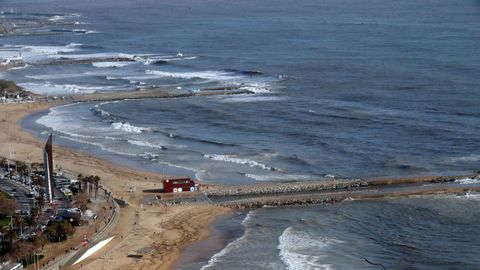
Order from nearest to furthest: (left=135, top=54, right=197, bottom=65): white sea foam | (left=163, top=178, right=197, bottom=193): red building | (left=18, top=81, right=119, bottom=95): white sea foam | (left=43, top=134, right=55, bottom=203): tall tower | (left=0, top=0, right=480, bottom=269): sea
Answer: (left=0, top=0, right=480, bottom=269): sea < (left=43, top=134, right=55, bottom=203): tall tower < (left=163, top=178, right=197, bottom=193): red building < (left=18, top=81, right=119, bottom=95): white sea foam < (left=135, top=54, right=197, bottom=65): white sea foam

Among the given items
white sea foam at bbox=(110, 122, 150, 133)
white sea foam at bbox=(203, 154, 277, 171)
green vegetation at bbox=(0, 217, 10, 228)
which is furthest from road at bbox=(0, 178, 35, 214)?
white sea foam at bbox=(110, 122, 150, 133)

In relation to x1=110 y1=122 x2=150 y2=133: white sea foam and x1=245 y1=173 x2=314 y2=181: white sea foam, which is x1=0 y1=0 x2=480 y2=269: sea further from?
x1=110 y1=122 x2=150 y2=133: white sea foam

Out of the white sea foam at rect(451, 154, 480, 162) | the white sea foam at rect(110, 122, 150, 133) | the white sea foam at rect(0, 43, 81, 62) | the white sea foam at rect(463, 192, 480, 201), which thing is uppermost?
the white sea foam at rect(451, 154, 480, 162)

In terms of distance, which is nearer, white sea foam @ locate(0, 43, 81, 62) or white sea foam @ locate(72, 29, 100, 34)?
white sea foam @ locate(0, 43, 81, 62)

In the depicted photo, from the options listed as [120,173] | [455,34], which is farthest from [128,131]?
[455,34]

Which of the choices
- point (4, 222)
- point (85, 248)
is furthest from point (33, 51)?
point (85, 248)

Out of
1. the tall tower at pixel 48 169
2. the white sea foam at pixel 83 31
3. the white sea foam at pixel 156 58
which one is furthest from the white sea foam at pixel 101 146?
the white sea foam at pixel 83 31
